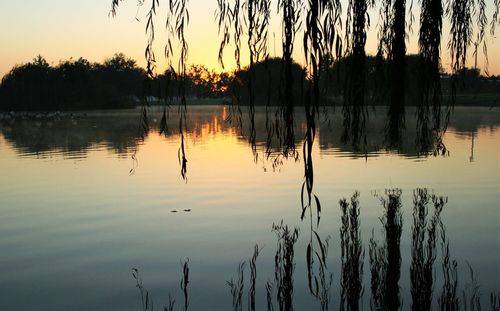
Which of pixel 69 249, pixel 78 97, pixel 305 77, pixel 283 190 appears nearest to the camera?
pixel 305 77

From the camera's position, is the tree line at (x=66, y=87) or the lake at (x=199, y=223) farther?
the tree line at (x=66, y=87)

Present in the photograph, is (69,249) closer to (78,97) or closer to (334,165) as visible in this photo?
(334,165)

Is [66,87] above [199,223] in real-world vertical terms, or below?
above

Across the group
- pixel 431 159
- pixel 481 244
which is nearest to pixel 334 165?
pixel 431 159

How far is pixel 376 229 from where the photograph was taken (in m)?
11.3

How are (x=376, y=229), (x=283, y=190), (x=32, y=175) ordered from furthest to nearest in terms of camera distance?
(x=32, y=175) < (x=283, y=190) < (x=376, y=229)

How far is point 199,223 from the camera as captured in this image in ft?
42.0

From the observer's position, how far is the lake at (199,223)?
8.00 meters

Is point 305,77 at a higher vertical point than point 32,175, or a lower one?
higher

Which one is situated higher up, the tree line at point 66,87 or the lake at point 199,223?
the tree line at point 66,87

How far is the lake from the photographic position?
8000 millimetres

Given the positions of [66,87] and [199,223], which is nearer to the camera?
[199,223]

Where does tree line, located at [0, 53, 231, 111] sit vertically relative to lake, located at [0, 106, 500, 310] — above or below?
above

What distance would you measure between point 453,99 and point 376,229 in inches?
344
